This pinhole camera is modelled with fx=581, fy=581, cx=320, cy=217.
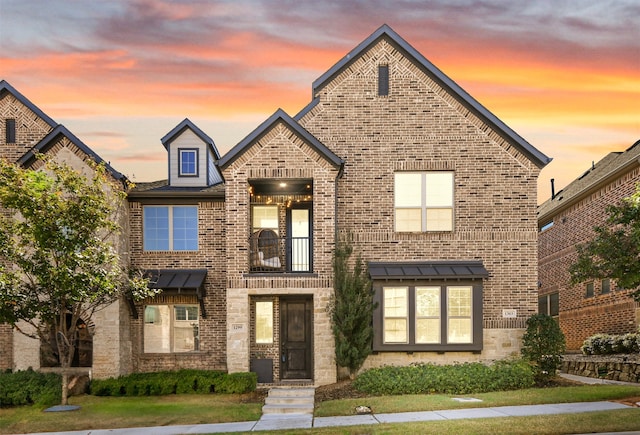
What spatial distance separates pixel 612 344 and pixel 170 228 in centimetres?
1559

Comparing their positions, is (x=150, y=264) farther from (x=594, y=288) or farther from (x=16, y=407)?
(x=594, y=288)

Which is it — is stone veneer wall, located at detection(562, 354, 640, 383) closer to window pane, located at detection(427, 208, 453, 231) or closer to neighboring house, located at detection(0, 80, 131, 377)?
window pane, located at detection(427, 208, 453, 231)

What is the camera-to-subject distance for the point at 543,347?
1656 centimetres

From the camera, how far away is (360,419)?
→ 1268cm

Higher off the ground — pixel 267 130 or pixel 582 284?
pixel 267 130

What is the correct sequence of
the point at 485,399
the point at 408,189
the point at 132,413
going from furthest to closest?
the point at 408,189 → the point at 132,413 → the point at 485,399

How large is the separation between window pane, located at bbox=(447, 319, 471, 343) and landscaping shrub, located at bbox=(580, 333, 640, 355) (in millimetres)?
5642

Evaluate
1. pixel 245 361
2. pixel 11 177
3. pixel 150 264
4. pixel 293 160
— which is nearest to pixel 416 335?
pixel 245 361

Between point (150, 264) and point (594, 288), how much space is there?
17711 mm

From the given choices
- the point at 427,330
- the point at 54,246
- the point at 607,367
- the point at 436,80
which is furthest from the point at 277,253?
the point at 607,367

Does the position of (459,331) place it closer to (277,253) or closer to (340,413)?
(340,413)

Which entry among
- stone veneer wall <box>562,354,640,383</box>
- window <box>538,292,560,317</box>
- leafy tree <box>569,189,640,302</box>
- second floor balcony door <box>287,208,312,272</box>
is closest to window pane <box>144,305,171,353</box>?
second floor balcony door <box>287,208,312,272</box>

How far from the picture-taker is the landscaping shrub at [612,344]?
19141mm

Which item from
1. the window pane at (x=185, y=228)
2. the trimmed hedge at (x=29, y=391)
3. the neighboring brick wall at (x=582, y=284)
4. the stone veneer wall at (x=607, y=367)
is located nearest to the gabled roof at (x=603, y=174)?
the neighboring brick wall at (x=582, y=284)
